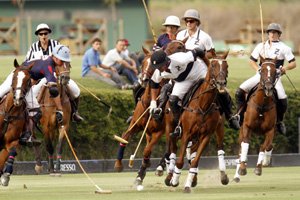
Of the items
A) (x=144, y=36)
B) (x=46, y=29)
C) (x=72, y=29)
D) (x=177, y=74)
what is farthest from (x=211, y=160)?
(x=144, y=36)

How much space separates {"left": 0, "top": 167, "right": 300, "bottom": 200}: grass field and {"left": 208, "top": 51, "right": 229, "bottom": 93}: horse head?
4.29 ft

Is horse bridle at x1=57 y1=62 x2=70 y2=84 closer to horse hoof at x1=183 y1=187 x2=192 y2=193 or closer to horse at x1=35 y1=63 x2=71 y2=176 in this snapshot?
horse at x1=35 y1=63 x2=71 y2=176

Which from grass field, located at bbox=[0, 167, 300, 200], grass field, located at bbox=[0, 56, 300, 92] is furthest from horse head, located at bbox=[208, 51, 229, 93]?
grass field, located at bbox=[0, 56, 300, 92]

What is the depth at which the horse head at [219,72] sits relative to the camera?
1455cm

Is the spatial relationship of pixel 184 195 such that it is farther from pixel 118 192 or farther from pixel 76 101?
pixel 76 101

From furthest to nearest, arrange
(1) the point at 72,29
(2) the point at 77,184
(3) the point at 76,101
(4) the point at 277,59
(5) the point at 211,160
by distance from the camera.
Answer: (1) the point at 72,29 → (5) the point at 211,160 → (3) the point at 76,101 → (4) the point at 277,59 → (2) the point at 77,184

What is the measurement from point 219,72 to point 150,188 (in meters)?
1.87

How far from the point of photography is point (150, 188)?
15.4 m

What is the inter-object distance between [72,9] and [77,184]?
1119 inches

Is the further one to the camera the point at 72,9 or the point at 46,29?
the point at 72,9

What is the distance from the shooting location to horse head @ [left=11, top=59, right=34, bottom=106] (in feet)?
47.6

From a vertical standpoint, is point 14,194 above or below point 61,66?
below

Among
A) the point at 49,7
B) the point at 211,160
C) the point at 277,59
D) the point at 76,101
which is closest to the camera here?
the point at 277,59

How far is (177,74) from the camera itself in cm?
1509
